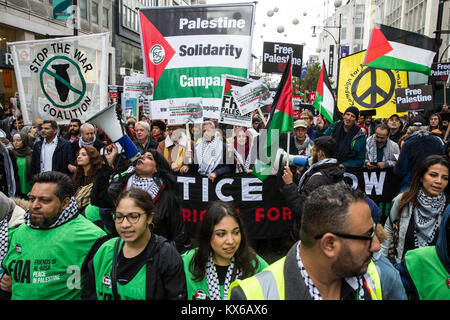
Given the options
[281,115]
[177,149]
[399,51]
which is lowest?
[177,149]

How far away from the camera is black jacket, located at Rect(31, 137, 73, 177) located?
5594mm

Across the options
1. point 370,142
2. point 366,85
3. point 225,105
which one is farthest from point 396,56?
point 225,105

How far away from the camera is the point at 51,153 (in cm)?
563

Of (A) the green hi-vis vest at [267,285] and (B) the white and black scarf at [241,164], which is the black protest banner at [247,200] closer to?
(B) the white and black scarf at [241,164]

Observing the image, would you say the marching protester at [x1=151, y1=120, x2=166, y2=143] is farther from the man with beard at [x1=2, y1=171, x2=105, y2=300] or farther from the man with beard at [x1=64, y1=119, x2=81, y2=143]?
the man with beard at [x1=2, y1=171, x2=105, y2=300]

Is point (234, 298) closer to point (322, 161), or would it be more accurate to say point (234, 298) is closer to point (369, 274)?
point (369, 274)

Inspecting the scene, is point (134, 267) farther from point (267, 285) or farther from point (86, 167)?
point (86, 167)

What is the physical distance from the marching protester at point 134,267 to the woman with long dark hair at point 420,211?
1866 mm

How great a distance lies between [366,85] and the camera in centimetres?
759

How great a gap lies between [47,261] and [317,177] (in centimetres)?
240

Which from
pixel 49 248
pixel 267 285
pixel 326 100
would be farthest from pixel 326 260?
pixel 326 100

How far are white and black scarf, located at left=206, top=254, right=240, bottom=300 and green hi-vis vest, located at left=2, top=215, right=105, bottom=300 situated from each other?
2.84 feet

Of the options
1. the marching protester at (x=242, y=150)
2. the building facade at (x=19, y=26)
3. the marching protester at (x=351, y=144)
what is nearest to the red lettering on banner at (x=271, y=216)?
the marching protester at (x=242, y=150)

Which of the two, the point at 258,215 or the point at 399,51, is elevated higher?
the point at 399,51
